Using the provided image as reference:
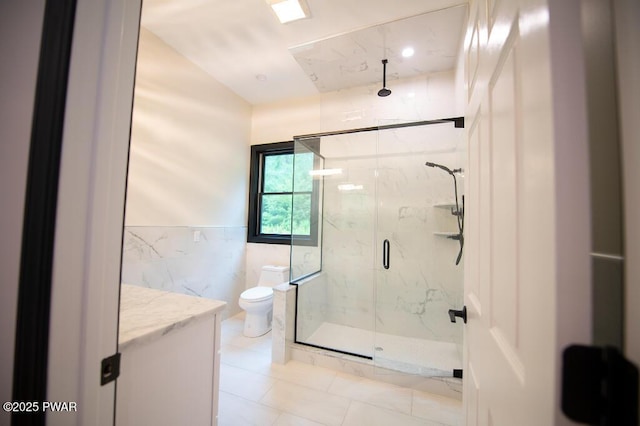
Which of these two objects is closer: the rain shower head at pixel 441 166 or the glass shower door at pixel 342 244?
the rain shower head at pixel 441 166

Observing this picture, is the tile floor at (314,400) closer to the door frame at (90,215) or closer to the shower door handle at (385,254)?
the shower door handle at (385,254)

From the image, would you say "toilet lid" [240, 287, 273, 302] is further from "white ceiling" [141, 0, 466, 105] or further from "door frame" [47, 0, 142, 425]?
"white ceiling" [141, 0, 466, 105]

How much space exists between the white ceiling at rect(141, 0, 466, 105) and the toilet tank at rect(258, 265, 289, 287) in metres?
2.30

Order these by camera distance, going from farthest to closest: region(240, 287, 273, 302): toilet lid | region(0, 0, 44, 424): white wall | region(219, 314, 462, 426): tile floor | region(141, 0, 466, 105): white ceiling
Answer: region(240, 287, 273, 302): toilet lid → region(141, 0, 466, 105): white ceiling → region(219, 314, 462, 426): tile floor → region(0, 0, 44, 424): white wall

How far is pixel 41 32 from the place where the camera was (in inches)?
18.3

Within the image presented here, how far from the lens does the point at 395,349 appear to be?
7.18ft

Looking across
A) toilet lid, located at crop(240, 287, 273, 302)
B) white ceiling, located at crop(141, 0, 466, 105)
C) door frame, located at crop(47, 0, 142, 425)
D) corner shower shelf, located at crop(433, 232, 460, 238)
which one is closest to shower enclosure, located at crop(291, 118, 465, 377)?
corner shower shelf, located at crop(433, 232, 460, 238)

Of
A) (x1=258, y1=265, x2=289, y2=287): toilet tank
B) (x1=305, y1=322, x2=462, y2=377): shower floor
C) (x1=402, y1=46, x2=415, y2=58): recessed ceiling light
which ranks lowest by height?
(x1=305, y1=322, x2=462, y2=377): shower floor

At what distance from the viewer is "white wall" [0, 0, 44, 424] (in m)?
0.46

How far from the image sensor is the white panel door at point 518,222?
12.8 inches

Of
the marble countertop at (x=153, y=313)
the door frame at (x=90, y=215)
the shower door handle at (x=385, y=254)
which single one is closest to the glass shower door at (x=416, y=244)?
the shower door handle at (x=385, y=254)

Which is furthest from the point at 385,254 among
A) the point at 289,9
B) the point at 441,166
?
the point at 289,9

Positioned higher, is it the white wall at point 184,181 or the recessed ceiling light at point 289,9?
the recessed ceiling light at point 289,9

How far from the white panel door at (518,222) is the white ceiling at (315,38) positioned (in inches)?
52.9
